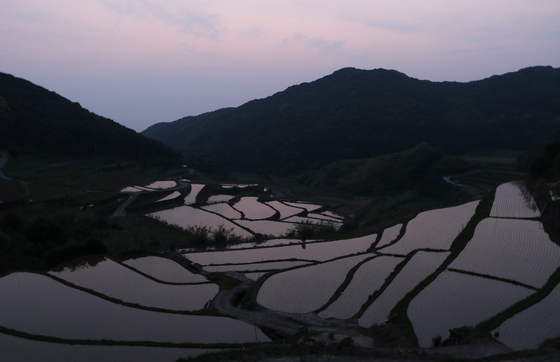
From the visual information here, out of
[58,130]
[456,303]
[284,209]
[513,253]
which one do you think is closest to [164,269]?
[456,303]

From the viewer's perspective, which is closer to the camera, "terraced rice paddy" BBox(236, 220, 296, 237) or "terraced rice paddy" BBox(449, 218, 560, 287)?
"terraced rice paddy" BBox(449, 218, 560, 287)

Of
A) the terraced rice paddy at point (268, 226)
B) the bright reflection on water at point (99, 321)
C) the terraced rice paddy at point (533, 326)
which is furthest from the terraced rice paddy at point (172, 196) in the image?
the terraced rice paddy at point (533, 326)

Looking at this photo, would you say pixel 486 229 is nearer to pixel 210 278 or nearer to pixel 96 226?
pixel 210 278

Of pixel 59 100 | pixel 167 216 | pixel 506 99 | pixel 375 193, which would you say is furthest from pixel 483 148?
pixel 59 100

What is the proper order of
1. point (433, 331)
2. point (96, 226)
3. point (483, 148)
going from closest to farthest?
1. point (433, 331)
2. point (96, 226)
3. point (483, 148)

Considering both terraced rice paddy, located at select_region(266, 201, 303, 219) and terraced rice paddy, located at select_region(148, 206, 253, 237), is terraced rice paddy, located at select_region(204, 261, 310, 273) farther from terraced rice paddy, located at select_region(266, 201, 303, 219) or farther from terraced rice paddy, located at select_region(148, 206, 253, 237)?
terraced rice paddy, located at select_region(266, 201, 303, 219)

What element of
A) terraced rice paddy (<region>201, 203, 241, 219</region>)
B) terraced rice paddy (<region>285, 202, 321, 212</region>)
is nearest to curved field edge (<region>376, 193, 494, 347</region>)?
terraced rice paddy (<region>285, 202, 321, 212</region>)
